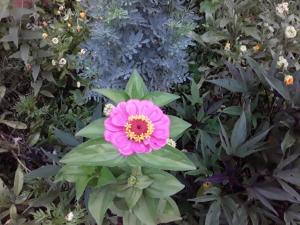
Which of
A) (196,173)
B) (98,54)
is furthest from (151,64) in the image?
(196,173)

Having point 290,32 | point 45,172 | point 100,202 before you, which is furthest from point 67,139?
point 290,32

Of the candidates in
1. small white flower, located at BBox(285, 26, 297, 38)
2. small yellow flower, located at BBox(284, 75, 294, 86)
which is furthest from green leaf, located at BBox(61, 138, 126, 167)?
small white flower, located at BBox(285, 26, 297, 38)

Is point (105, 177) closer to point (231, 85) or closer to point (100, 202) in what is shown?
point (100, 202)

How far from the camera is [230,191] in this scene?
5.12 feet

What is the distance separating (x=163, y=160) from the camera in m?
1.19

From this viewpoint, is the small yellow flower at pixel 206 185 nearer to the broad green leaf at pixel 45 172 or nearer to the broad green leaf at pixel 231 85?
the broad green leaf at pixel 231 85

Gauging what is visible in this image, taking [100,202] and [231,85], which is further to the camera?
[231,85]

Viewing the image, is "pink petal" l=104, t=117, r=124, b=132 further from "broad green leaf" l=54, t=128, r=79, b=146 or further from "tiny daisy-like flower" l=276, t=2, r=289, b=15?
"tiny daisy-like flower" l=276, t=2, r=289, b=15

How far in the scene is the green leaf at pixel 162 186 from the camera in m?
1.27

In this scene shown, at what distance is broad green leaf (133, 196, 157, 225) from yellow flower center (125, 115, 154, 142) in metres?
0.24

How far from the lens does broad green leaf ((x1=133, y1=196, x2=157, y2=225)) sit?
127 cm

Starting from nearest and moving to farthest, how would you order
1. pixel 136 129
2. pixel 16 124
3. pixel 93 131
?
1. pixel 136 129
2. pixel 93 131
3. pixel 16 124

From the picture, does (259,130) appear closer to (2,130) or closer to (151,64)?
(151,64)

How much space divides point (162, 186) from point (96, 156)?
0.22 m
